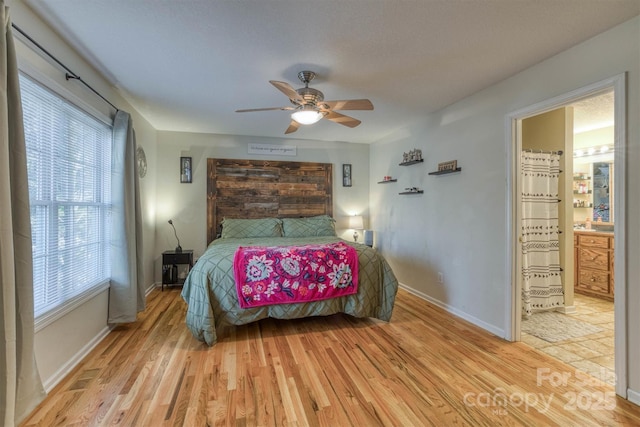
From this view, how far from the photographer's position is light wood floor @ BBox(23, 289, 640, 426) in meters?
1.68

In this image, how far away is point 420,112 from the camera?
12.0 feet

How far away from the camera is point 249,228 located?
14.2 ft

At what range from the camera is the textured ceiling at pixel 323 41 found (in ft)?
5.68

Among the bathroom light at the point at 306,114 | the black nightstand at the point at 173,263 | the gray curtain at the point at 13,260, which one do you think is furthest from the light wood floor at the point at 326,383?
the bathroom light at the point at 306,114

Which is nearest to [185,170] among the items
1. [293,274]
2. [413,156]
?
[293,274]

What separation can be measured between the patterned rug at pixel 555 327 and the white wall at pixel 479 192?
49 cm

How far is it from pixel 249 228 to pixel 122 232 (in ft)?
5.84

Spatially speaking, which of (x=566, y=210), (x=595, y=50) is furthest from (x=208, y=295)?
(x=566, y=210)

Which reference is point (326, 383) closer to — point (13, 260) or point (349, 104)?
point (13, 260)

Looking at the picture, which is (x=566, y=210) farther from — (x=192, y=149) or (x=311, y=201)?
(x=192, y=149)

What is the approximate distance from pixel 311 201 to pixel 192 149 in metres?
2.11

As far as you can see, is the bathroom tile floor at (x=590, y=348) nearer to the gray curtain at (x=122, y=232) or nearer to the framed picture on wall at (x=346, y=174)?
the framed picture on wall at (x=346, y=174)

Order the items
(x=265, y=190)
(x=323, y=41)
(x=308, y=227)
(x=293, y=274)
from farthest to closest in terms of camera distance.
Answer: (x=265, y=190) → (x=308, y=227) → (x=293, y=274) → (x=323, y=41)

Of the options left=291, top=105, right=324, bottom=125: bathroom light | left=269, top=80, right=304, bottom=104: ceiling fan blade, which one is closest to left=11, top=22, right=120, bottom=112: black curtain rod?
left=269, top=80, right=304, bottom=104: ceiling fan blade
